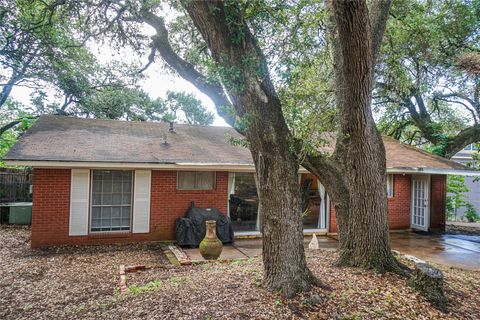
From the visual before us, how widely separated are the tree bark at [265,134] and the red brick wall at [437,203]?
10.6 meters

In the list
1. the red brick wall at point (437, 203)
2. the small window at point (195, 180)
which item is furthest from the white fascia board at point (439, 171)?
the small window at point (195, 180)

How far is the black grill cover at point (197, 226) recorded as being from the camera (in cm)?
924

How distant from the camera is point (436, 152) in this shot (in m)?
14.4

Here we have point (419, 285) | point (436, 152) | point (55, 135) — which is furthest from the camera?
point (436, 152)

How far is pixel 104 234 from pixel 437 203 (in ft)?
39.7

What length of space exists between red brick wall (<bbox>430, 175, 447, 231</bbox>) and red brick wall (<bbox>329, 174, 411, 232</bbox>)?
0.86 meters

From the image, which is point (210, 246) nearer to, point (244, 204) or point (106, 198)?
point (106, 198)

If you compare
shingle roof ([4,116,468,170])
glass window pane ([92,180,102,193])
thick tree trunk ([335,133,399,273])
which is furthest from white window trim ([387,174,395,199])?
glass window pane ([92,180,102,193])

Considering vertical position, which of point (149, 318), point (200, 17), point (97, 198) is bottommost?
point (149, 318)

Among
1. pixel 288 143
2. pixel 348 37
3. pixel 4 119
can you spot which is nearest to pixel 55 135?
pixel 288 143

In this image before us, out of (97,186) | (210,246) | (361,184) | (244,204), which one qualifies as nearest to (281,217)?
(361,184)

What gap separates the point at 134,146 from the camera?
33.4 ft

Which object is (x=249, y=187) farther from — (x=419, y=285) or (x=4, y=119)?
(x=4, y=119)

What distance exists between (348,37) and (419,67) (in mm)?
9461
